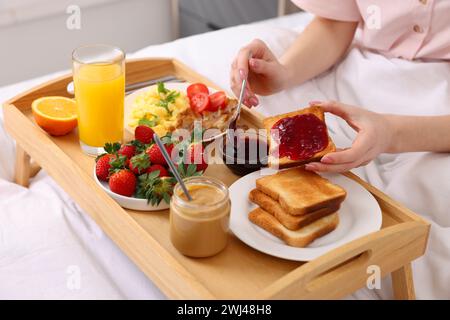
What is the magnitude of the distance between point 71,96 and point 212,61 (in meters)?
0.42

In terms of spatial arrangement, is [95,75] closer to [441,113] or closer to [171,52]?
[171,52]

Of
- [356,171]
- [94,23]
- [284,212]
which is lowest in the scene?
[94,23]

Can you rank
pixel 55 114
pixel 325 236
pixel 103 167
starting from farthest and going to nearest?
pixel 55 114
pixel 103 167
pixel 325 236

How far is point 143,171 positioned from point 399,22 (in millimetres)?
789

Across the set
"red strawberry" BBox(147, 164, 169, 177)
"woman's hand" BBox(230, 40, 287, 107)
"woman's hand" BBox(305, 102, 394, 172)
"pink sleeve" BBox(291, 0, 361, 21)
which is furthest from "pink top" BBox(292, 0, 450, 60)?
"red strawberry" BBox(147, 164, 169, 177)

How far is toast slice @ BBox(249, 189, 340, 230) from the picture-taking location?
1.12 metres

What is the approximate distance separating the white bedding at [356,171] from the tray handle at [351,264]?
5.7 inches

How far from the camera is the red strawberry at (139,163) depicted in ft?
3.98

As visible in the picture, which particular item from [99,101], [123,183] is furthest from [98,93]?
[123,183]

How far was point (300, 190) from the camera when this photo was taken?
117 cm

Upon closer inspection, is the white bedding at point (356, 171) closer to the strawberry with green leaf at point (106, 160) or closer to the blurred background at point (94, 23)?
the strawberry with green leaf at point (106, 160)

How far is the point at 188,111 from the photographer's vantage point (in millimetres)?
1493

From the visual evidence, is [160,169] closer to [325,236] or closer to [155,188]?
[155,188]
